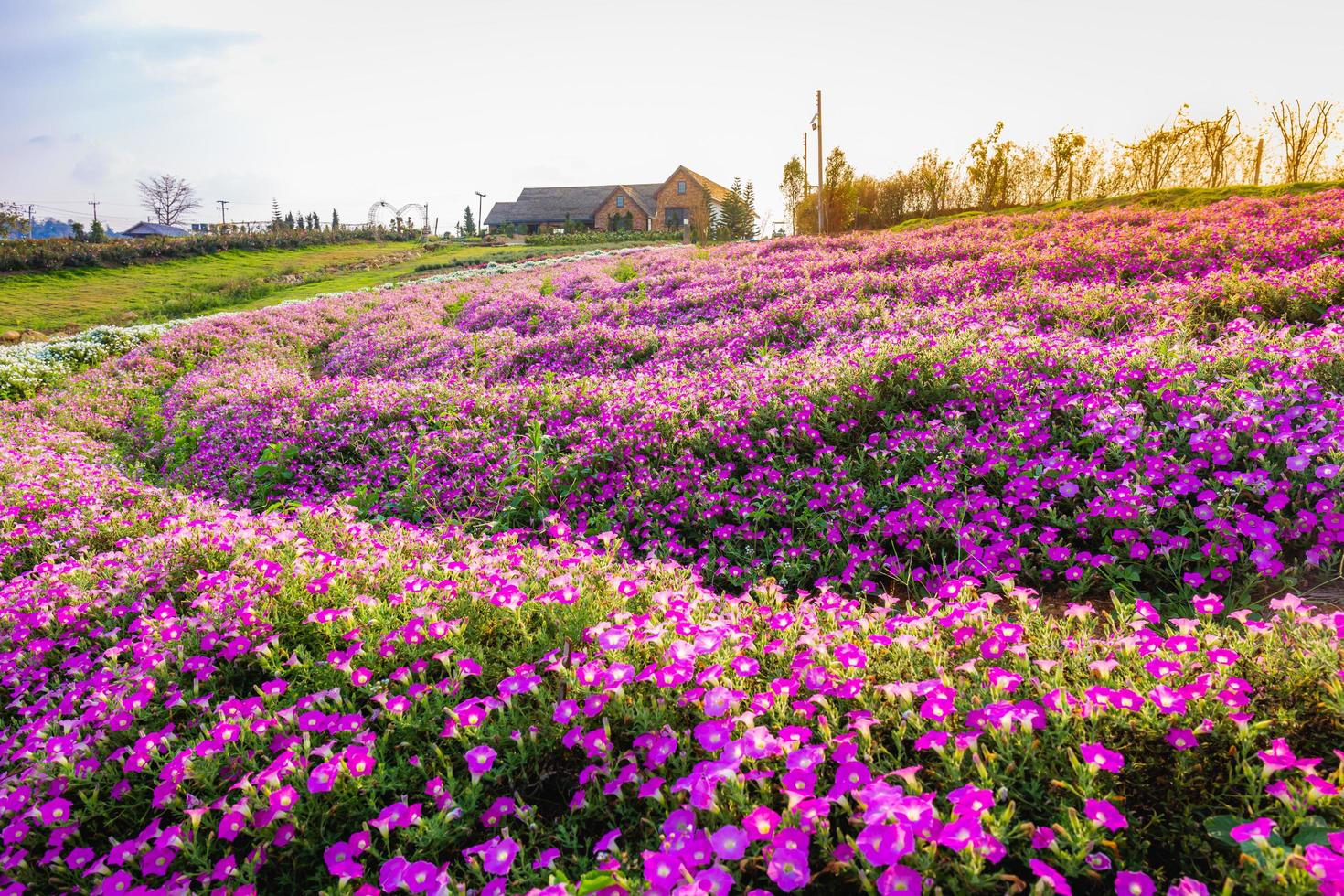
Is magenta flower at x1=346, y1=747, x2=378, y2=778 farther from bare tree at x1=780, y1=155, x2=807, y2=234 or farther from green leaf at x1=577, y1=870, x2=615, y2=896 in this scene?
bare tree at x1=780, y1=155, x2=807, y2=234

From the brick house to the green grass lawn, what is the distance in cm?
2303

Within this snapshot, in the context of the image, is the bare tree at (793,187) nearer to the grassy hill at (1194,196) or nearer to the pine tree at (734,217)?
the pine tree at (734,217)

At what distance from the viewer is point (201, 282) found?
3912 centimetres

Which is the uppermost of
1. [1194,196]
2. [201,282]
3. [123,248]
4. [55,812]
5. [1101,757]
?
[123,248]

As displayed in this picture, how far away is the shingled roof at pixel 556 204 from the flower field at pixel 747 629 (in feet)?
237

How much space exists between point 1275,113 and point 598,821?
41.1m

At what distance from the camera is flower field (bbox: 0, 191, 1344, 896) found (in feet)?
6.98

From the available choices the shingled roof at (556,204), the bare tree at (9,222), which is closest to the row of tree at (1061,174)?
the shingled roof at (556,204)

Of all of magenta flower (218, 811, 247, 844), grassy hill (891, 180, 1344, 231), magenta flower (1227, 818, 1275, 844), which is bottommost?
magenta flower (218, 811, 247, 844)

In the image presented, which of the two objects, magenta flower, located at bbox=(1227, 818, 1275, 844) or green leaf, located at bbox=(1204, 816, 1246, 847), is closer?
magenta flower, located at bbox=(1227, 818, 1275, 844)

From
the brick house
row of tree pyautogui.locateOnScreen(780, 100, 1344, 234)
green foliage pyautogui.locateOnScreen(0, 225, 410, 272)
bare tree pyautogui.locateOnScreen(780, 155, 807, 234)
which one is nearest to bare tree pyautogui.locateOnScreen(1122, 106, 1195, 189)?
row of tree pyautogui.locateOnScreen(780, 100, 1344, 234)

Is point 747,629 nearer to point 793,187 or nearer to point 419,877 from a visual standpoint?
point 419,877

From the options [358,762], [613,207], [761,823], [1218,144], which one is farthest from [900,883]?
[613,207]

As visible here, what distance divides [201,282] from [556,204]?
45393 mm
